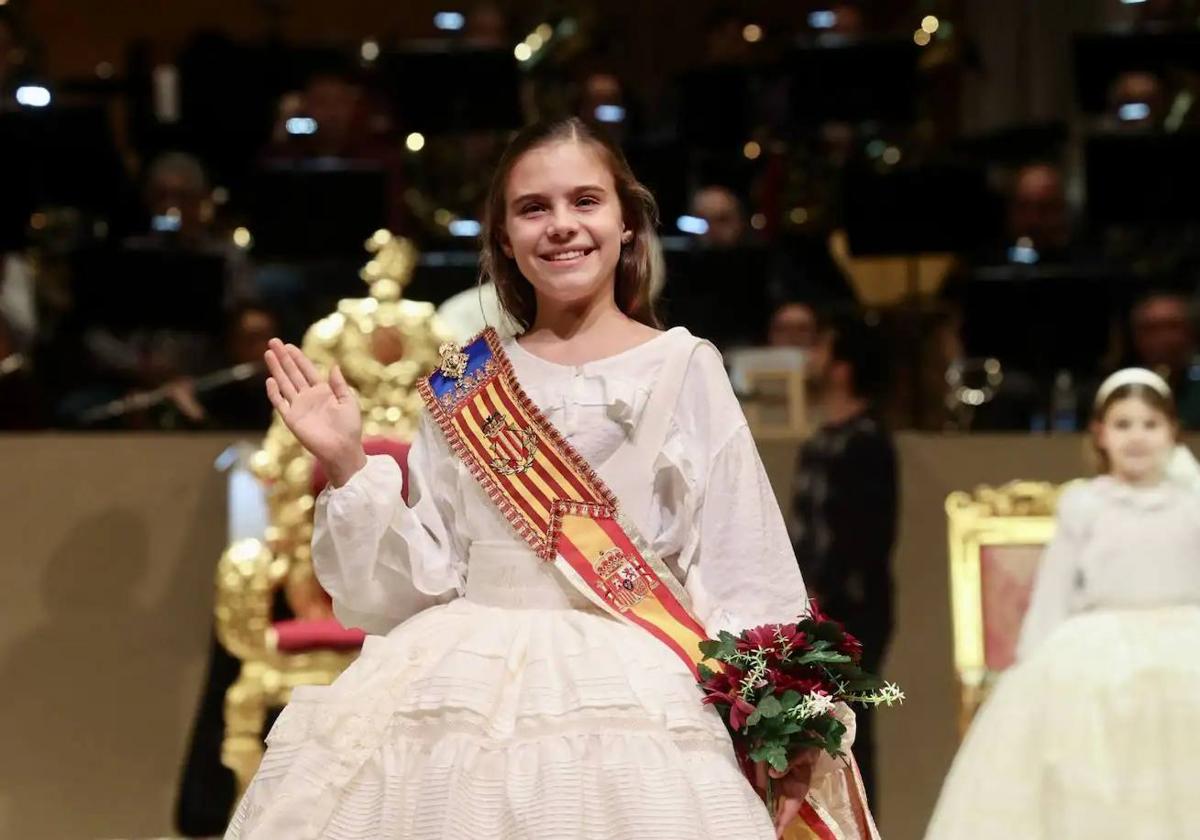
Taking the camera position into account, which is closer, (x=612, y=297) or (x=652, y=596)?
(x=652, y=596)

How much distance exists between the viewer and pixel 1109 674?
391 centimetres

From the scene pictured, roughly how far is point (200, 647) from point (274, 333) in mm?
872

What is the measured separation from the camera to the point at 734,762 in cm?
185

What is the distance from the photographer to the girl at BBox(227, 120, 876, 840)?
1.78 metres

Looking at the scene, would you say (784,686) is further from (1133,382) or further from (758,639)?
(1133,382)

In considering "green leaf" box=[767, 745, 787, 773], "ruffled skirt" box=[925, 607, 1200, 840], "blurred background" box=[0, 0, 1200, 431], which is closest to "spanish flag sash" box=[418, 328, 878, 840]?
"green leaf" box=[767, 745, 787, 773]

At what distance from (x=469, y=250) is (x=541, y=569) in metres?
3.26

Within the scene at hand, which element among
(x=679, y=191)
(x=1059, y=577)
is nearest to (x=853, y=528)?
(x=1059, y=577)

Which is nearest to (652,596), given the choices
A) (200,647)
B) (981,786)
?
(981,786)

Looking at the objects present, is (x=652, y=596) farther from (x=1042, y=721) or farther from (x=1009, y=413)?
(x=1009, y=413)

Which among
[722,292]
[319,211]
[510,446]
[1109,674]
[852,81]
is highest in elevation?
[852,81]

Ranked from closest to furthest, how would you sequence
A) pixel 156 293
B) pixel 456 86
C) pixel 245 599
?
pixel 245 599, pixel 156 293, pixel 456 86

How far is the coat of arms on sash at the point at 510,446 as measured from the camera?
2.05 m

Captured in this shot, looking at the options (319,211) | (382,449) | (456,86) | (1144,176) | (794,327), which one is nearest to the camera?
(382,449)
